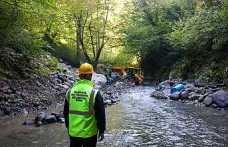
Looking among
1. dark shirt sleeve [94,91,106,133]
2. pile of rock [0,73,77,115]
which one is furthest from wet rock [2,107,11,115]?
dark shirt sleeve [94,91,106,133]

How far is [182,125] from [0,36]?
724 centimetres

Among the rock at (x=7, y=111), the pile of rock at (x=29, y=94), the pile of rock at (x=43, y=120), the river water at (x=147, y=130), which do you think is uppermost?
the pile of rock at (x=29, y=94)

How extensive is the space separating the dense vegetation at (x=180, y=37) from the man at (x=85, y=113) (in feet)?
47.1

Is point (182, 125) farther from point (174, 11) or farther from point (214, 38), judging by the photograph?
point (174, 11)

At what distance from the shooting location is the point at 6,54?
21.0 m

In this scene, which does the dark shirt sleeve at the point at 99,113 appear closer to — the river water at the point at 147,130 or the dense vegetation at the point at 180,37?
the river water at the point at 147,130

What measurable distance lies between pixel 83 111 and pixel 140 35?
1311 inches

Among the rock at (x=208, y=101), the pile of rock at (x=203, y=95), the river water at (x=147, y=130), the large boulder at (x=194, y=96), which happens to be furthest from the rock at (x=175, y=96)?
the river water at (x=147, y=130)

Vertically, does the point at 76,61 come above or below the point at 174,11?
below

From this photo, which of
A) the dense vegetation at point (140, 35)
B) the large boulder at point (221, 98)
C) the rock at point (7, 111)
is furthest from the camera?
the dense vegetation at point (140, 35)

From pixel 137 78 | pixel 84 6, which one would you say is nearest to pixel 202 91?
pixel 137 78

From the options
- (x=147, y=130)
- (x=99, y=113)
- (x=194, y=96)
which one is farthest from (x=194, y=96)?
(x=99, y=113)

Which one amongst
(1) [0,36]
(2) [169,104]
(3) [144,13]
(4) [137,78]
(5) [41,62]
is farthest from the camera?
(3) [144,13]

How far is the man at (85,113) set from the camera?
6.66m
